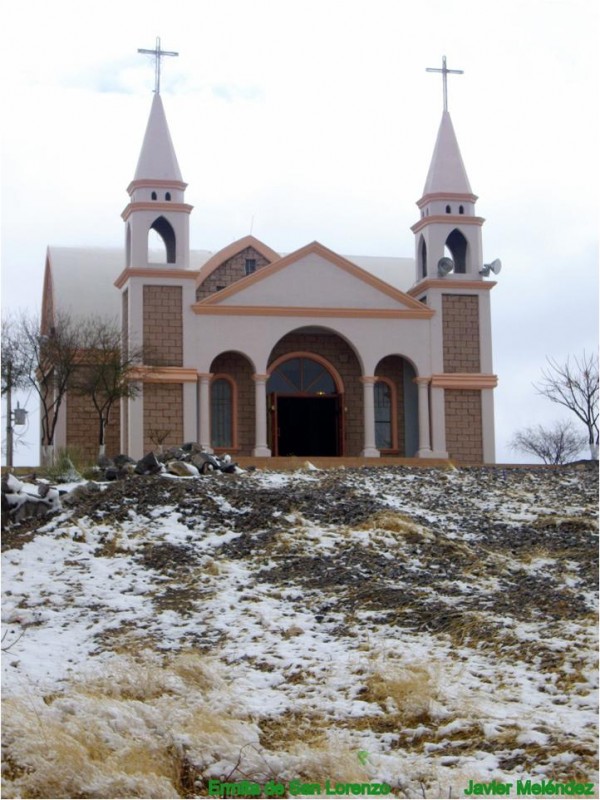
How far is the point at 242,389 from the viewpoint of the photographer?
31062 mm

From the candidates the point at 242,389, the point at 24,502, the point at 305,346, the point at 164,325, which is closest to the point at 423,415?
→ the point at 305,346

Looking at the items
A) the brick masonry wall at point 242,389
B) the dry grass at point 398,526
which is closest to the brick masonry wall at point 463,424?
the brick masonry wall at point 242,389

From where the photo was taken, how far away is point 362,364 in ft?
100

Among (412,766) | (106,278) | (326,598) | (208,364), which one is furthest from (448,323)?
(412,766)

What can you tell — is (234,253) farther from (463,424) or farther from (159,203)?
(463,424)

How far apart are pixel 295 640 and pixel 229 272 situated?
2216 centimetres

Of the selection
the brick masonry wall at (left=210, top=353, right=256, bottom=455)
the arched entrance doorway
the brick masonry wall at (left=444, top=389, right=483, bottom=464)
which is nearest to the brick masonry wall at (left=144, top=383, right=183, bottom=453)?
the brick masonry wall at (left=210, top=353, right=256, bottom=455)

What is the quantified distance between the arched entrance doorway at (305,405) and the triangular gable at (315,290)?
1788 mm

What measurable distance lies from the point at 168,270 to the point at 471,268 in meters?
7.82

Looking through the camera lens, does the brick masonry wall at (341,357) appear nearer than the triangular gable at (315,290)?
No

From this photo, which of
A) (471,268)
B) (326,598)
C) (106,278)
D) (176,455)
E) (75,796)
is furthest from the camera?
(106,278)

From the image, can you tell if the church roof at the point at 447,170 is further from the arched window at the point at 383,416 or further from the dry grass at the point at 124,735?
the dry grass at the point at 124,735

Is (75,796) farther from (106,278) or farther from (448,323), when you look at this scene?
(106,278)

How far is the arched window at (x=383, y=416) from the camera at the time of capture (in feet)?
104
